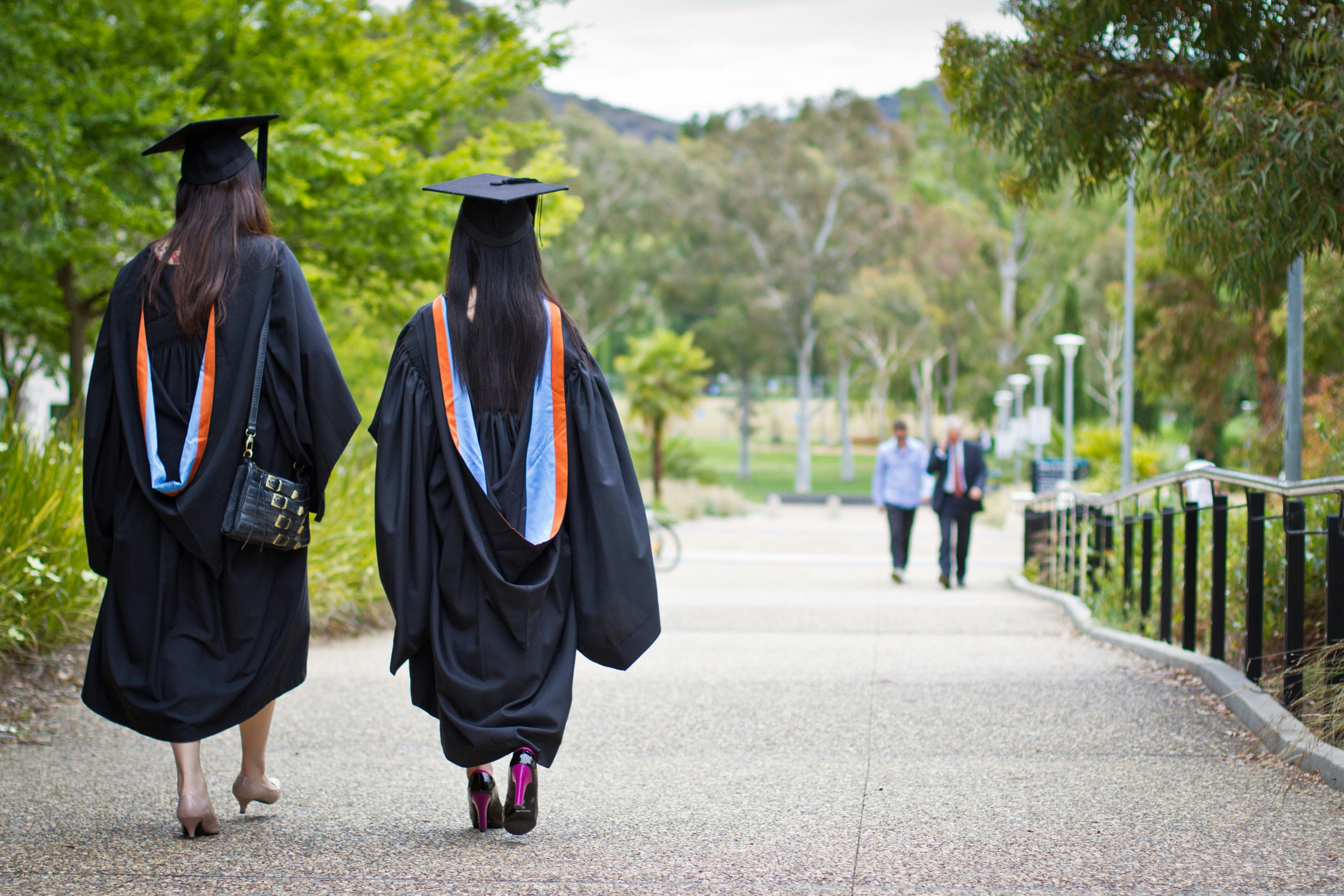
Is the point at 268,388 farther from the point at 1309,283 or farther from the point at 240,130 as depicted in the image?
the point at 1309,283

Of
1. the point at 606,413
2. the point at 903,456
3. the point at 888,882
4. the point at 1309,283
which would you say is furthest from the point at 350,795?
the point at 1309,283

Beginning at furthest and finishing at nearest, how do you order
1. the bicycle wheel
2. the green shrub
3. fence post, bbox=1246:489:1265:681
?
the green shrub < the bicycle wheel < fence post, bbox=1246:489:1265:681

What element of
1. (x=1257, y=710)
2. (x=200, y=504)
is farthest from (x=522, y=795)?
(x=1257, y=710)

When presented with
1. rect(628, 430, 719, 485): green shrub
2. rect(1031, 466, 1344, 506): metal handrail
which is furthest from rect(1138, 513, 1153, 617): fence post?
rect(628, 430, 719, 485): green shrub

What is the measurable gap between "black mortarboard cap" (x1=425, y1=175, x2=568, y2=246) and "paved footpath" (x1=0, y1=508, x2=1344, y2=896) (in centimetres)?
152

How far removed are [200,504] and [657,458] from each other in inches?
1142

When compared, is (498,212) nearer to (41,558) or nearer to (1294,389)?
(41,558)

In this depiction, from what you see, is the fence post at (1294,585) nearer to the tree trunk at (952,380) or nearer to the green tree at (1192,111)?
the green tree at (1192,111)

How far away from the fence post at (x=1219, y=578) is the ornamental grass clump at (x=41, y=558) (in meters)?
4.61

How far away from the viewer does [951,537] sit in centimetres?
1270

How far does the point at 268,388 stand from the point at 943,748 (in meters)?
2.41

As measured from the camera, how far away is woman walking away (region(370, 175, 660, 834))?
3168 mm

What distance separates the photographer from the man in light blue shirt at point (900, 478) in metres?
12.7

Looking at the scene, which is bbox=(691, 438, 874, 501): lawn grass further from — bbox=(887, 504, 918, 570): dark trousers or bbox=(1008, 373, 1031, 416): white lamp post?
bbox=(887, 504, 918, 570): dark trousers
